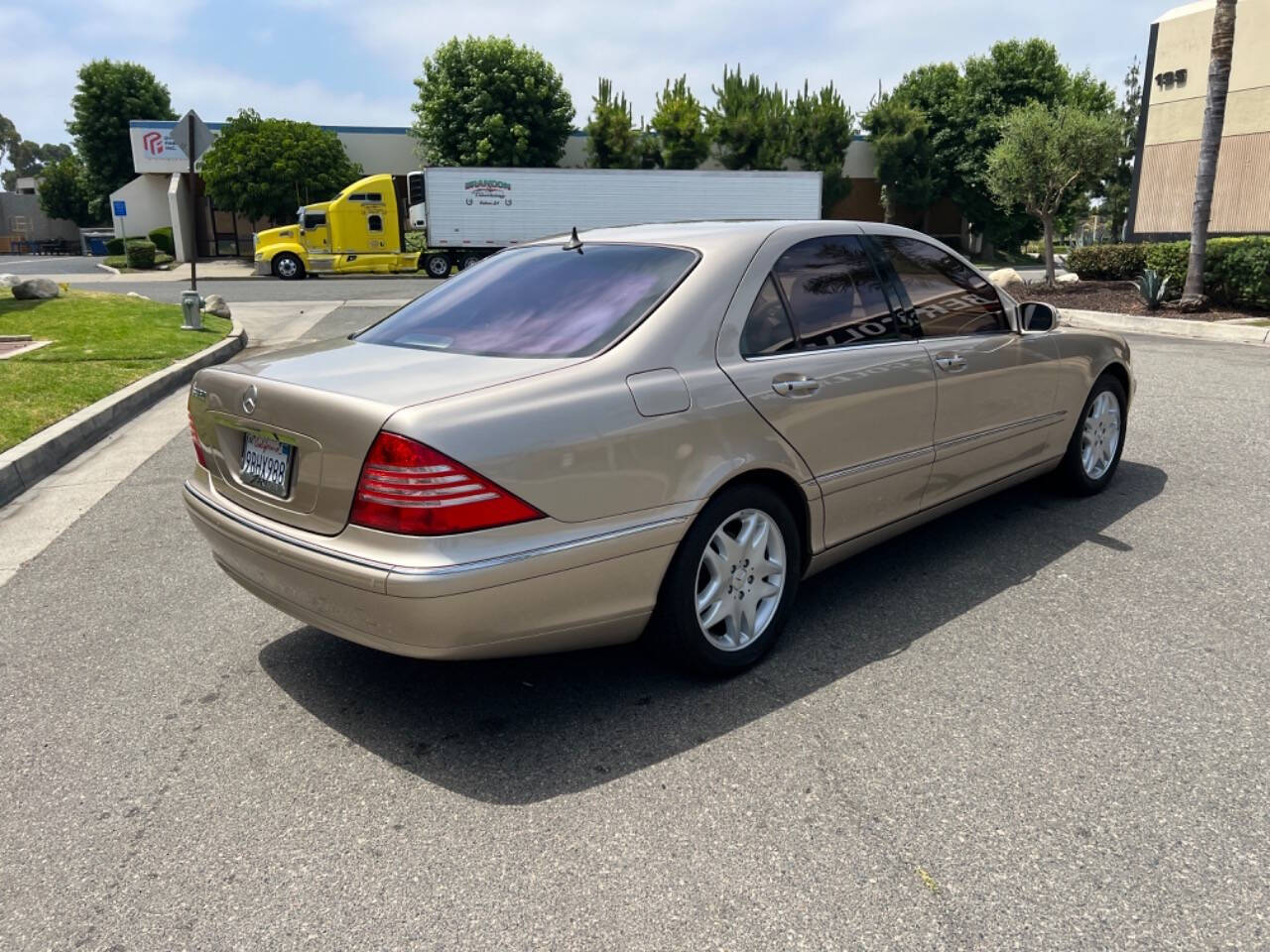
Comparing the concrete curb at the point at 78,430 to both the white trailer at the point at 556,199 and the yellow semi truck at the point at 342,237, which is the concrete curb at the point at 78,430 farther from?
the yellow semi truck at the point at 342,237

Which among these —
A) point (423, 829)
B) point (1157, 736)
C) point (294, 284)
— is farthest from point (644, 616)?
point (294, 284)

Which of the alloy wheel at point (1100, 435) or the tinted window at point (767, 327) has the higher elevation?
the tinted window at point (767, 327)

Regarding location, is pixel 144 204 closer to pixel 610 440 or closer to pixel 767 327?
pixel 767 327

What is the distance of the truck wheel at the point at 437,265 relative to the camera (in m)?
32.7

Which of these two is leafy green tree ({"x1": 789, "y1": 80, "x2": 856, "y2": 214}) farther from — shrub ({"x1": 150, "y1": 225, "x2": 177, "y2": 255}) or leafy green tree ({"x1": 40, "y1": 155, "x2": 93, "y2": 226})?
leafy green tree ({"x1": 40, "y1": 155, "x2": 93, "y2": 226})

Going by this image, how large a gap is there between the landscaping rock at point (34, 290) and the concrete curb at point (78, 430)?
662 cm

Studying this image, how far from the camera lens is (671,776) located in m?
2.83

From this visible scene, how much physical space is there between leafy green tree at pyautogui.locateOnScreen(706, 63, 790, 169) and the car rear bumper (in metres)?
43.5

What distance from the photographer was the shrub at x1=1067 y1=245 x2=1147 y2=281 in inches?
806

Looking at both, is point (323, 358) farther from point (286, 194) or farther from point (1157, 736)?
point (286, 194)

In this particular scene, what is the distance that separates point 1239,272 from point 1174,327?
2.04 metres

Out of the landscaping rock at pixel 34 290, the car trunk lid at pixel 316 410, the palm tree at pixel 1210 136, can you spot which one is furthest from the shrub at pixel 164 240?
the car trunk lid at pixel 316 410

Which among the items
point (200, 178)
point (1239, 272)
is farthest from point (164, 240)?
point (1239, 272)

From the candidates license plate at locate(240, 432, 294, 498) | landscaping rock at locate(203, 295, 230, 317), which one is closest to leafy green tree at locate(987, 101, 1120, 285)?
landscaping rock at locate(203, 295, 230, 317)
